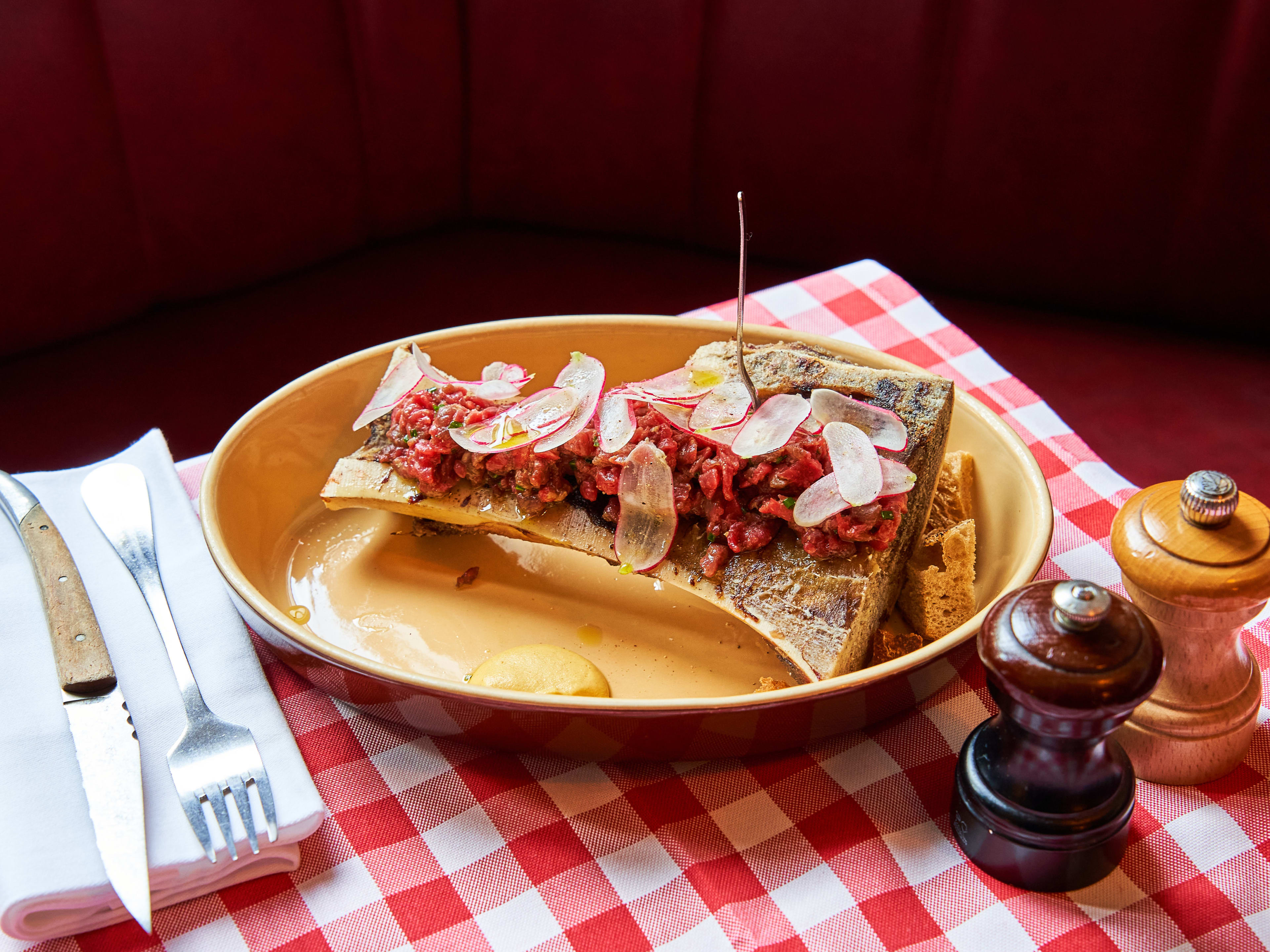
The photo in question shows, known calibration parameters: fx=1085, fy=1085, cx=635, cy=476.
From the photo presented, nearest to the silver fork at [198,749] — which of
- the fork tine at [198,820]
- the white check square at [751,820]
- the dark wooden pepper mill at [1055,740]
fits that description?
the fork tine at [198,820]

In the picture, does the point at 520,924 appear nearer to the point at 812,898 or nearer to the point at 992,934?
the point at 812,898

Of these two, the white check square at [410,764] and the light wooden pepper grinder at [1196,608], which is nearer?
the light wooden pepper grinder at [1196,608]

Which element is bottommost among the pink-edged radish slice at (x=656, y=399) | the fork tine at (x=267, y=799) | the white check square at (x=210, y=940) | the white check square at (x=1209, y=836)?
the white check square at (x=210, y=940)

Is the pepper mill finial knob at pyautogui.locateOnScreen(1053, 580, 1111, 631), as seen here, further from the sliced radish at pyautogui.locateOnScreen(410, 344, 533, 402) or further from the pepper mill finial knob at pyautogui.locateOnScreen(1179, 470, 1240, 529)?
the sliced radish at pyautogui.locateOnScreen(410, 344, 533, 402)

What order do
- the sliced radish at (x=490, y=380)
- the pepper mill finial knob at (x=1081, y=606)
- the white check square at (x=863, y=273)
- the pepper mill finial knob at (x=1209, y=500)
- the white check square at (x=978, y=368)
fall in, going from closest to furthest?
the pepper mill finial knob at (x=1081, y=606), the pepper mill finial knob at (x=1209, y=500), the sliced radish at (x=490, y=380), the white check square at (x=978, y=368), the white check square at (x=863, y=273)

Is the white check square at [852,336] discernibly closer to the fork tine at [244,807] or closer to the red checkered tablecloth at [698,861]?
the red checkered tablecloth at [698,861]

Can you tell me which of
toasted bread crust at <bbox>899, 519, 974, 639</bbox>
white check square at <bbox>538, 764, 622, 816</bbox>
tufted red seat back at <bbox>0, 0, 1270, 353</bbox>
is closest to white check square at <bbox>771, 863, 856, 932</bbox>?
white check square at <bbox>538, 764, 622, 816</bbox>
